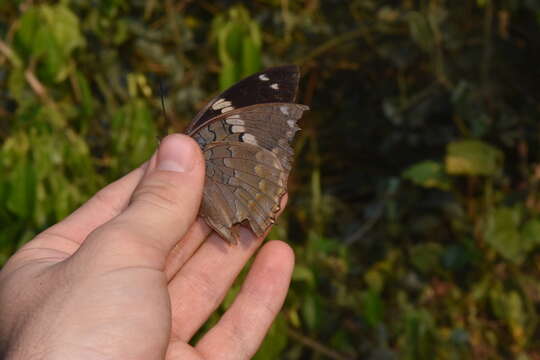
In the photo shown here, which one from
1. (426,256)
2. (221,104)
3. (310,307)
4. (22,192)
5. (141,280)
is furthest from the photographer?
(426,256)

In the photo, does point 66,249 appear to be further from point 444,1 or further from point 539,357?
point 539,357

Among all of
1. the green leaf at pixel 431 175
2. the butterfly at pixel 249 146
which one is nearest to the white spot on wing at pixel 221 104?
the butterfly at pixel 249 146

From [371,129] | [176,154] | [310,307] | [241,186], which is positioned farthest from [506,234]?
[176,154]

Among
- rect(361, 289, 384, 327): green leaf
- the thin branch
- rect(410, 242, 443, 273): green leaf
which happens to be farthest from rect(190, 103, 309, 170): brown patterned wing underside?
rect(410, 242, 443, 273): green leaf

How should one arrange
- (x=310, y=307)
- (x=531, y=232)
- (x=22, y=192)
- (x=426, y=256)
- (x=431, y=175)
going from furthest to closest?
(x=426, y=256), (x=431, y=175), (x=531, y=232), (x=310, y=307), (x=22, y=192)

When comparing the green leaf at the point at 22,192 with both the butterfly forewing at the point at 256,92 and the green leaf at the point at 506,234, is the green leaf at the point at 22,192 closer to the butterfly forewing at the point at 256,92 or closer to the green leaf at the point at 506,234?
the butterfly forewing at the point at 256,92

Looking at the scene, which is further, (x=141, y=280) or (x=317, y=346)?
(x=317, y=346)

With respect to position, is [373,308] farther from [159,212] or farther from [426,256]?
[159,212]
